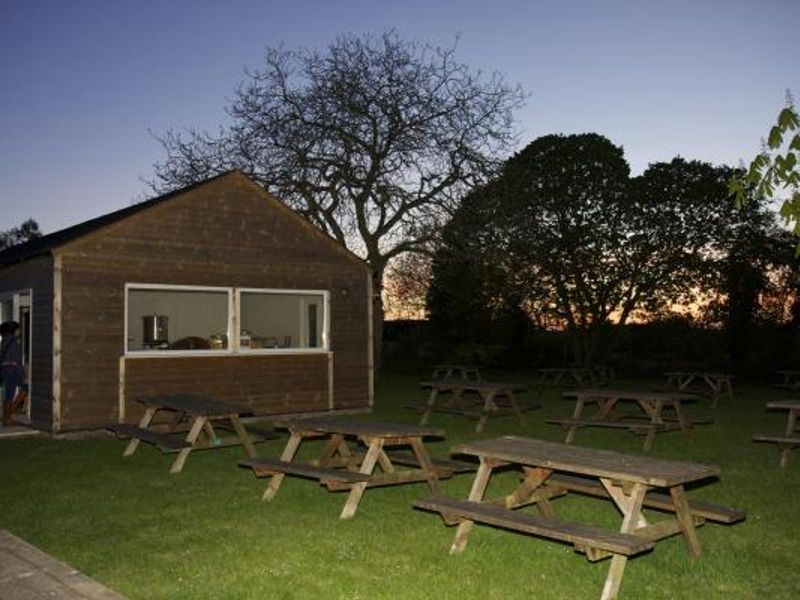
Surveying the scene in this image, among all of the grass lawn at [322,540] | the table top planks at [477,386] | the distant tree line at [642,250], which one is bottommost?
the grass lawn at [322,540]

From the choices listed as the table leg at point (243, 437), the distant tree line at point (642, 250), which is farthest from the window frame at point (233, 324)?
the distant tree line at point (642, 250)

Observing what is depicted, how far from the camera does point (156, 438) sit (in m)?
9.03

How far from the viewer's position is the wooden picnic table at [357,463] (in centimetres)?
652

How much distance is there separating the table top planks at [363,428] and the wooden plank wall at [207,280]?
17.5 ft

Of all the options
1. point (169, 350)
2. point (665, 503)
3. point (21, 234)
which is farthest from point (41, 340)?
point (21, 234)

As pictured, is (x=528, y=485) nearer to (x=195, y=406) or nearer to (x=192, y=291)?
(x=195, y=406)

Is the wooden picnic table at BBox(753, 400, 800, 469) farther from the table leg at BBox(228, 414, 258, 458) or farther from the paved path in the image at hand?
the paved path

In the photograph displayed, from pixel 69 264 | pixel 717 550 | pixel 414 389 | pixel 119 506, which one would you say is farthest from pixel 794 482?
pixel 414 389

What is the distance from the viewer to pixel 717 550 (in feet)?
18.6

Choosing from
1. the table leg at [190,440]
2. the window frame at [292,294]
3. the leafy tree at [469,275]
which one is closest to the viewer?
the table leg at [190,440]

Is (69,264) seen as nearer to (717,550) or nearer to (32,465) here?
(32,465)

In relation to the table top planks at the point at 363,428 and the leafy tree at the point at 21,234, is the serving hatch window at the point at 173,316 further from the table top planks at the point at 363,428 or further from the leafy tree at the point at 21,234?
the leafy tree at the point at 21,234

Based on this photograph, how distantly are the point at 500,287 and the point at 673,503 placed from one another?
21.1 m

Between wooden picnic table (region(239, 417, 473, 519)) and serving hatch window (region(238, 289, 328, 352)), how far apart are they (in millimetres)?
6082
